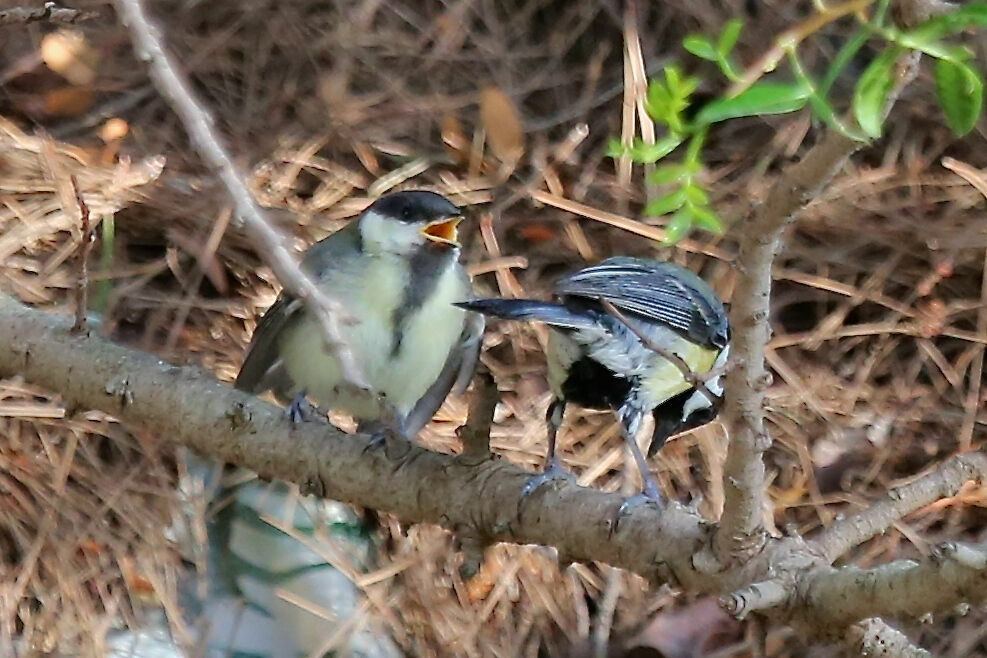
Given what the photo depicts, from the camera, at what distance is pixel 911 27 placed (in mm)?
536

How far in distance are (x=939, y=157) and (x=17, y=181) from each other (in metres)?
1.76

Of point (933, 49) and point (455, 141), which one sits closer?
point (933, 49)

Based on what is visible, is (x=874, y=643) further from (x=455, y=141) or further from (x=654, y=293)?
(x=455, y=141)

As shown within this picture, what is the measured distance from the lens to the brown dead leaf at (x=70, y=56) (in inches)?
86.3

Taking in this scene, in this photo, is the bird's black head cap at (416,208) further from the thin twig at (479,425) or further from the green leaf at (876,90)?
the green leaf at (876,90)

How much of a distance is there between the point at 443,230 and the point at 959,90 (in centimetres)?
101

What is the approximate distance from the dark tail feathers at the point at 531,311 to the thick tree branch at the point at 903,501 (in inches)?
15.0

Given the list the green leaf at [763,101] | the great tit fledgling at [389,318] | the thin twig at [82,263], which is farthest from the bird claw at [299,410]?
the green leaf at [763,101]

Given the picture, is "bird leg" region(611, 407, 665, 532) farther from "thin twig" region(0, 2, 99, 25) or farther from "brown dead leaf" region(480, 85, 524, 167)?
"brown dead leaf" region(480, 85, 524, 167)

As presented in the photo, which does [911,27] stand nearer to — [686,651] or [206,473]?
[686,651]

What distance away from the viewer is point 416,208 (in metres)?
1.51

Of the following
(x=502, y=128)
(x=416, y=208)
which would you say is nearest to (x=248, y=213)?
(x=416, y=208)

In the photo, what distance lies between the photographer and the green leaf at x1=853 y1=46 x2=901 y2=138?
53 centimetres

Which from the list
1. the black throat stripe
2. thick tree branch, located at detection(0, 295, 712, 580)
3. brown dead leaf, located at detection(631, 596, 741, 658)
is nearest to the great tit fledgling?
the black throat stripe
